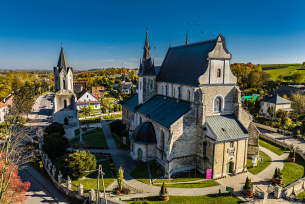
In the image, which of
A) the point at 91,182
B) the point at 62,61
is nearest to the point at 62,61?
the point at 62,61

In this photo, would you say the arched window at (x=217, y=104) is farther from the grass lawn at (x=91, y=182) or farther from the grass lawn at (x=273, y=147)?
the grass lawn at (x=91, y=182)

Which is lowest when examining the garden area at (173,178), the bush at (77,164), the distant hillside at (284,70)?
the garden area at (173,178)

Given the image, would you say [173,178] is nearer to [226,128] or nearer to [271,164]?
[226,128]

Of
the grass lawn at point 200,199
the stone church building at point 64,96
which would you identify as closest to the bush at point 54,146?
the grass lawn at point 200,199

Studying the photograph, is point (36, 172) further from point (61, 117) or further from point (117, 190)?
point (61, 117)

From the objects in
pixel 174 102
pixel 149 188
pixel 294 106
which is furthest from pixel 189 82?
pixel 294 106

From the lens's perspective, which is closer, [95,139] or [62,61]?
[95,139]
